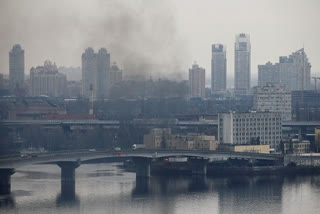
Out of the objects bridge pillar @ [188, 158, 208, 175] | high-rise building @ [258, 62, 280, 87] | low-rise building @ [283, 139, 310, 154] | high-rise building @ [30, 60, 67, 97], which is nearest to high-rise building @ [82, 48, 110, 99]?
high-rise building @ [30, 60, 67, 97]

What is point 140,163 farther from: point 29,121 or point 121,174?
point 29,121

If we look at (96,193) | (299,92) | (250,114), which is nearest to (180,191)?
(96,193)

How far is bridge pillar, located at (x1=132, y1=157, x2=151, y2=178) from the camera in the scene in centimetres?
2178

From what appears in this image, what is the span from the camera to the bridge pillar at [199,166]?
73.3ft

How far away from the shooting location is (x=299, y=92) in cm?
4053

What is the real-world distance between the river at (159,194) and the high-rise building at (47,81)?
19886 mm

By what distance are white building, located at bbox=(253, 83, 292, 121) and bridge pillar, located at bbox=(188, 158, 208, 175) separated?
366 inches

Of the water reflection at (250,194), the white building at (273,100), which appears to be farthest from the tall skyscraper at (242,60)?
the water reflection at (250,194)

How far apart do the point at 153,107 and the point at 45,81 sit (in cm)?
1129

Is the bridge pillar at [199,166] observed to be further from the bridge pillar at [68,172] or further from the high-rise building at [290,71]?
the high-rise building at [290,71]

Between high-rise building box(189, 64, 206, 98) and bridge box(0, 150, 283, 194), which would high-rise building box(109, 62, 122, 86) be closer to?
high-rise building box(189, 64, 206, 98)

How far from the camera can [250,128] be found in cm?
2525

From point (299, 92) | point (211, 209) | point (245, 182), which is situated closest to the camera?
point (211, 209)

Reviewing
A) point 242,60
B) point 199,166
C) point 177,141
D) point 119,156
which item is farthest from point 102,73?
point 119,156
